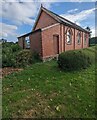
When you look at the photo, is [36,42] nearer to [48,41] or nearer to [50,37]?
[48,41]

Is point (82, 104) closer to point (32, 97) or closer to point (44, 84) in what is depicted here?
point (32, 97)

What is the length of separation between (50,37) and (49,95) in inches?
466

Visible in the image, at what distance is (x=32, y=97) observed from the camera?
6578 mm

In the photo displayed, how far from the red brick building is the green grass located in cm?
A: 772

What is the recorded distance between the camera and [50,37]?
1798 centimetres

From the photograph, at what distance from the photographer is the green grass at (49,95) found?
5.58m

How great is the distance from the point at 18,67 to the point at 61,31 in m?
9.05

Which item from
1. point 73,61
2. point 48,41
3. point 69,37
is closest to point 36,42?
point 48,41

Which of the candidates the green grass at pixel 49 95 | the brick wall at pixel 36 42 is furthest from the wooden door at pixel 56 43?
the green grass at pixel 49 95

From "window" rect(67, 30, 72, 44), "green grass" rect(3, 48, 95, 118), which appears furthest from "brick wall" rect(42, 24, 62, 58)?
"green grass" rect(3, 48, 95, 118)

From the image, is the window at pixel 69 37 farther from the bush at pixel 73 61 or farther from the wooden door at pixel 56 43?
the bush at pixel 73 61

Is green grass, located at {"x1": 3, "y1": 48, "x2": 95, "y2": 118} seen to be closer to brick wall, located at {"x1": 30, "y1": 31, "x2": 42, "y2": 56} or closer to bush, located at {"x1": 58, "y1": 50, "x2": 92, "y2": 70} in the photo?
bush, located at {"x1": 58, "y1": 50, "x2": 92, "y2": 70}

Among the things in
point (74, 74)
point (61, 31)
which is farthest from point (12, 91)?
point (61, 31)

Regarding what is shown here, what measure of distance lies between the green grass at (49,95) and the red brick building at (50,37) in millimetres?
7715
